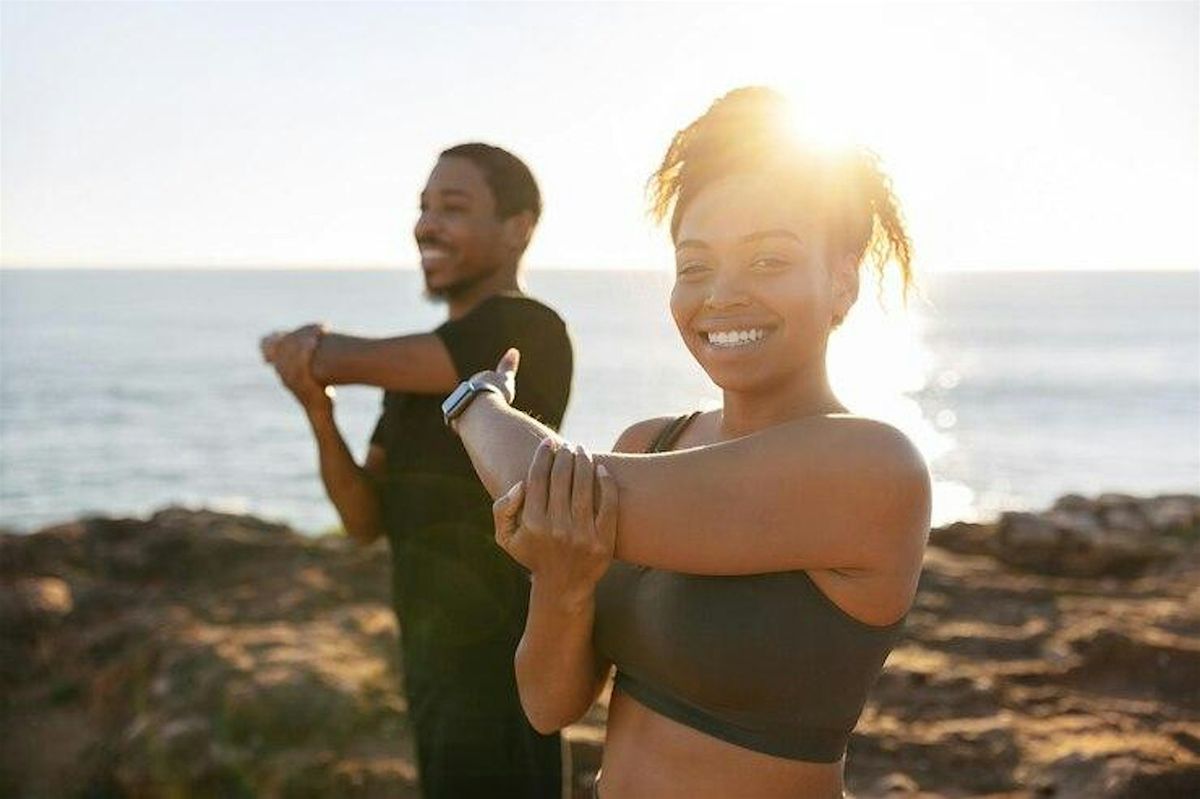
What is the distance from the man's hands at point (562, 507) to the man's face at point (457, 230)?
A: 1.95 meters

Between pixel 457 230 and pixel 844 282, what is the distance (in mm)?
1859

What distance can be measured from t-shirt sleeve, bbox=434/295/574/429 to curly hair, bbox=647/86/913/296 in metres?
1.32

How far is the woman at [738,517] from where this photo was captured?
1.99 metres

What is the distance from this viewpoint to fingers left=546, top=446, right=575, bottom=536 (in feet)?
6.48

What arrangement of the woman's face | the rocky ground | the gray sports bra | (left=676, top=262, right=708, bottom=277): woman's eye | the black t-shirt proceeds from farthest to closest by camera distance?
1. the rocky ground
2. the black t-shirt
3. (left=676, top=262, right=708, bottom=277): woman's eye
4. the woman's face
5. the gray sports bra

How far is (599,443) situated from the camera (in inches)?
1890

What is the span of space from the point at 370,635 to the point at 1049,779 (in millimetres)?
4108

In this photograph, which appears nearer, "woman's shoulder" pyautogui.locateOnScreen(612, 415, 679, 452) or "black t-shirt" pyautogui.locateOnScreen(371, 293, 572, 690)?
"woman's shoulder" pyautogui.locateOnScreen(612, 415, 679, 452)

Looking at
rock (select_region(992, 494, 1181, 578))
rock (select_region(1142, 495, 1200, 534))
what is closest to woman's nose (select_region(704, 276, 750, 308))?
rock (select_region(992, 494, 1181, 578))

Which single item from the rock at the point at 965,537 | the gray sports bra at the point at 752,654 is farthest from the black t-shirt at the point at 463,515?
the rock at the point at 965,537

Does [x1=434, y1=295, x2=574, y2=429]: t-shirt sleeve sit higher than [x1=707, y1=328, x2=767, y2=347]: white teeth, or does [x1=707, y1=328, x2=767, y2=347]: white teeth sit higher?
[x1=707, y1=328, x2=767, y2=347]: white teeth

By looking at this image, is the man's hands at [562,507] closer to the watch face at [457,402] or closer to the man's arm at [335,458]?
the watch face at [457,402]

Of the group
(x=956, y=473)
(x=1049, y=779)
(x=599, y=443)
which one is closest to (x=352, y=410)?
(x=599, y=443)

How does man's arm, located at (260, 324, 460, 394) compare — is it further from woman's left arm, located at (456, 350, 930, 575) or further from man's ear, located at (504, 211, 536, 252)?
woman's left arm, located at (456, 350, 930, 575)
